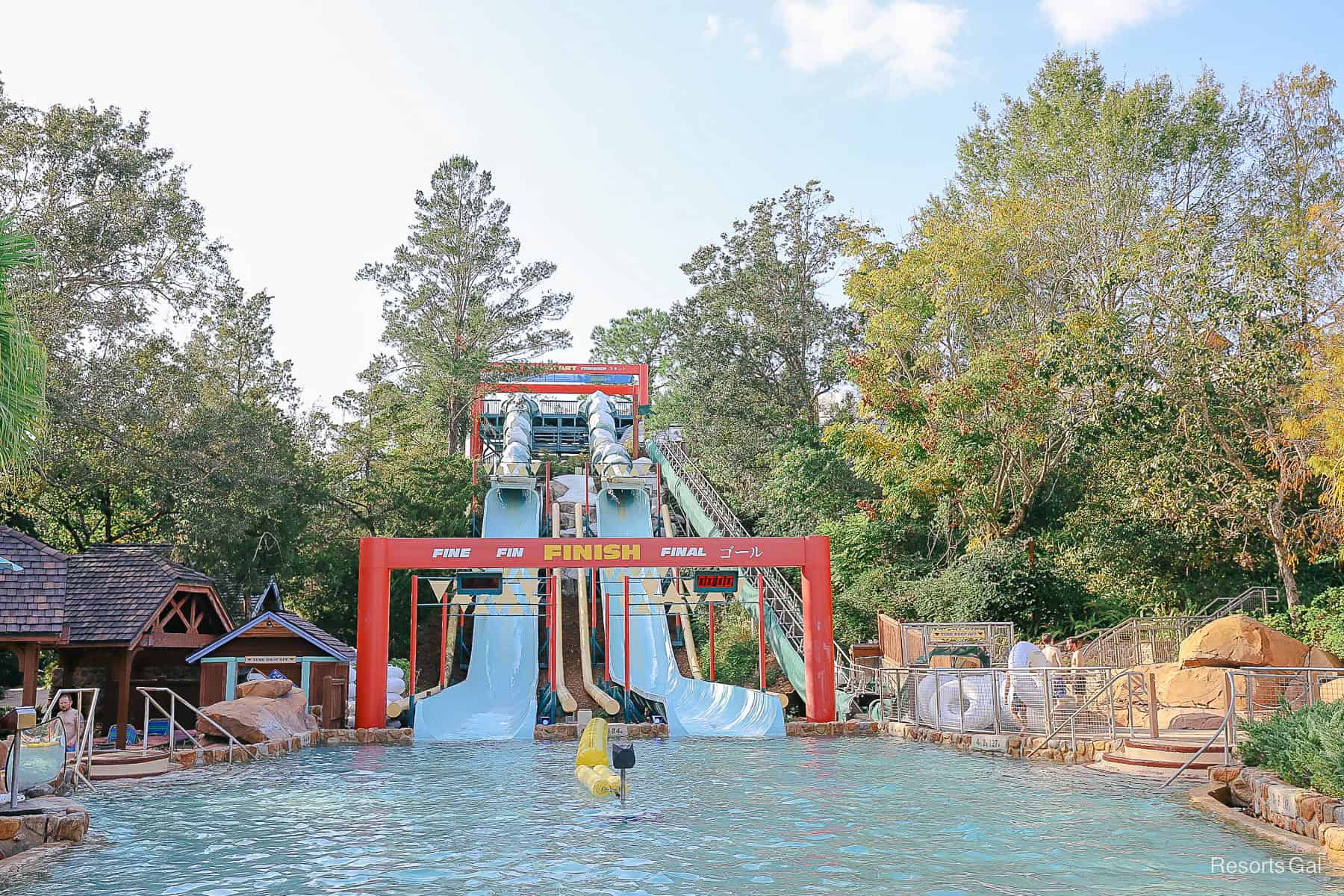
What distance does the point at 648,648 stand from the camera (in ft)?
84.0

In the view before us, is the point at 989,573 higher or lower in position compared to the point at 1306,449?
lower

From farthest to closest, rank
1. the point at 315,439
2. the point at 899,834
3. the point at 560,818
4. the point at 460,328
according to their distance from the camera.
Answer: the point at 460,328 → the point at 315,439 → the point at 560,818 → the point at 899,834

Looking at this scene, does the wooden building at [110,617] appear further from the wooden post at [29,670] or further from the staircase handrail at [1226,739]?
the staircase handrail at [1226,739]

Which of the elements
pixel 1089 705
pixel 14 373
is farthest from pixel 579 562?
pixel 14 373

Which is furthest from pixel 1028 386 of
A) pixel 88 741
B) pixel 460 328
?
pixel 460 328

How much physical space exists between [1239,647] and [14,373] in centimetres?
1633

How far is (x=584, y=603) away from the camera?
28391 millimetres

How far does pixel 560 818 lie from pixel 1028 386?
1895 cm

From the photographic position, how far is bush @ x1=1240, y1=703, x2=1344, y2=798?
8961 mm

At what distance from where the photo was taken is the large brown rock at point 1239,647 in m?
16.5

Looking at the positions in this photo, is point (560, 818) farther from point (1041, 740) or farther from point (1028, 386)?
point (1028, 386)

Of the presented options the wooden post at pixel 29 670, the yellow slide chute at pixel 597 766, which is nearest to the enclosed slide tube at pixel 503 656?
the yellow slide chute at pixel 597 766

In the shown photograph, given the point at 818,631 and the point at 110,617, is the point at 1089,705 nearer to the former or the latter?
the point at 818,631

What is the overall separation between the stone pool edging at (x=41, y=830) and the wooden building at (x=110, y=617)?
524cm
